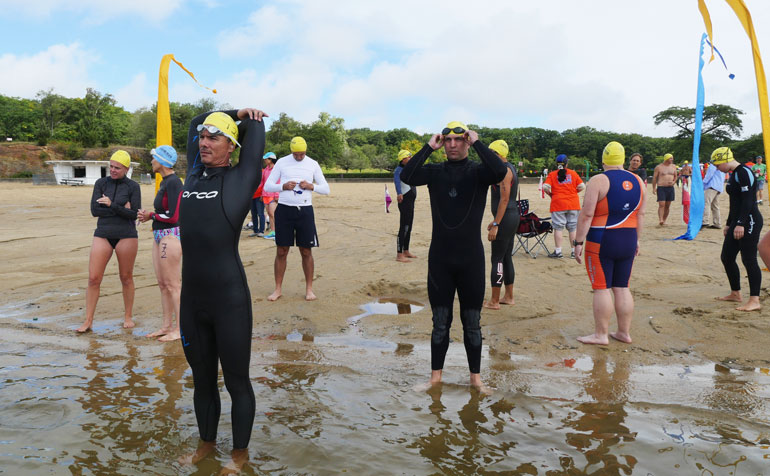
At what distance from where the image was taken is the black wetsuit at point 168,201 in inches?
205

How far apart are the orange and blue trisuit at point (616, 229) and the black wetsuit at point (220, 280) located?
3707 millimetres

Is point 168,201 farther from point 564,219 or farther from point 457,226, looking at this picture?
point 564,219

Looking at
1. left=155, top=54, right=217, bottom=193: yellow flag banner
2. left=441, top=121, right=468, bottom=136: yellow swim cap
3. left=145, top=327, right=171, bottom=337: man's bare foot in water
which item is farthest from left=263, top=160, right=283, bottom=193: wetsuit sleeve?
left=441, top=121, right=468, bottom=136: yellow swim cap

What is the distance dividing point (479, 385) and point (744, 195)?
4624 millimetres

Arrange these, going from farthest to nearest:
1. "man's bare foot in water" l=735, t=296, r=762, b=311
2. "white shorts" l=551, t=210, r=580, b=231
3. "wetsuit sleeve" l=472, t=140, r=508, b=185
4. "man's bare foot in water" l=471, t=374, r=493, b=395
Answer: "white shorts" l=551, t=210, r=580, b=231 → "man's bare foot in water" l=735, t=296, r=762, b=311 → "man's bare foot in water" l=471, t=374, r=493, b=395 → "wetsuit sleeve" l=472, t=140, r=508, b=185

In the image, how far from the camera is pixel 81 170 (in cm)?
4816

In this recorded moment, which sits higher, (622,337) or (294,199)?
(294,199)

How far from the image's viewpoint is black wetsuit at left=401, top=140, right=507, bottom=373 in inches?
161

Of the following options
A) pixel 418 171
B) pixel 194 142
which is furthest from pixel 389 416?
pixel 194 142

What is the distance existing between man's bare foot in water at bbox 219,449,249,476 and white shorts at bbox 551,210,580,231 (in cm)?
826

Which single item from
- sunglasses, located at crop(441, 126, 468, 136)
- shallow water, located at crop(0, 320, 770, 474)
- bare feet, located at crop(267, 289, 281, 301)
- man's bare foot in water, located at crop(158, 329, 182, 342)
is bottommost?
shallow water, located at crop(0, 320, 770, 474)

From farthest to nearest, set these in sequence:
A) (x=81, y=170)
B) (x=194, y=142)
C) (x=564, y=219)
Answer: (x=81, y=170)
(x=564, y=219)
(x=194, y=142)

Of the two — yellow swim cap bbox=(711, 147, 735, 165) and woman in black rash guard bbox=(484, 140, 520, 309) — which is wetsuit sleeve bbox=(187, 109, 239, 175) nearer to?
woman in black rash guard bbox=(484, 140, 520, 309)

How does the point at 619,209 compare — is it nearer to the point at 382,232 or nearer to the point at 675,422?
the point at 675,422
